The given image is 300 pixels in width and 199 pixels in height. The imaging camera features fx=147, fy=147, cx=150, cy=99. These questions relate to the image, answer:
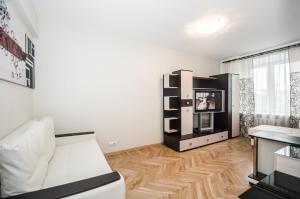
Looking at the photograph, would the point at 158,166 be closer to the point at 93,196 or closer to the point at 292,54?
the point at 93,196

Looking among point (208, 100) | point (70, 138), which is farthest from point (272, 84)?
point (70, 138)

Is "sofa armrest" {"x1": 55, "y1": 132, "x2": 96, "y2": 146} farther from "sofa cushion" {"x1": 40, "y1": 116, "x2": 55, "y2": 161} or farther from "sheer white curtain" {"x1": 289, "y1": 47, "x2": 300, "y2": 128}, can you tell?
"sheer white curtain" {"x1": 289, "y1": 47, "x2": 300, "y2": 128}

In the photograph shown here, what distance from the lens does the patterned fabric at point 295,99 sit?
11.0ft

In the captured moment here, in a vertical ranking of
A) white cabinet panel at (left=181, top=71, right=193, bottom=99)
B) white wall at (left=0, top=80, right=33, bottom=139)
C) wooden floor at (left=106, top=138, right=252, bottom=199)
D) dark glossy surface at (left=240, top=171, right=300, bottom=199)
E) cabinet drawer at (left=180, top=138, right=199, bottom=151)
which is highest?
white cabinet panel at (left=181, top=71, right=193, bottom=99)

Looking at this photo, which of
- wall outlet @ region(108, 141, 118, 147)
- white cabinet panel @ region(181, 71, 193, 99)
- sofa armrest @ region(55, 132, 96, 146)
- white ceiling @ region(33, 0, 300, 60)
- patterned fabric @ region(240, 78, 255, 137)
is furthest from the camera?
patterned fabric @ region(240, 78, 255, 137)

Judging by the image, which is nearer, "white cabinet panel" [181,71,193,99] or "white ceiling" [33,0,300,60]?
"white ceiling" [33,0,300,60]

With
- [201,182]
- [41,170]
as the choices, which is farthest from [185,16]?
[41,170]

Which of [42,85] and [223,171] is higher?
[42,85]

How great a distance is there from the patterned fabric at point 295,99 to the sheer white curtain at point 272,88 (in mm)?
91

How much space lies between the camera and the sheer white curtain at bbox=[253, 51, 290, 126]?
11.6 feet

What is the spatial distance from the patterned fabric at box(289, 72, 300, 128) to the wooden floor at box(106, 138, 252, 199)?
3.79 ft

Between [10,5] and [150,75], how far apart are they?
8.31 ft

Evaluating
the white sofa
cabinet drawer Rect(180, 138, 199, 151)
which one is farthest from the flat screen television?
the white sofa

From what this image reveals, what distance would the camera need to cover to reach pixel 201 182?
2096mm
